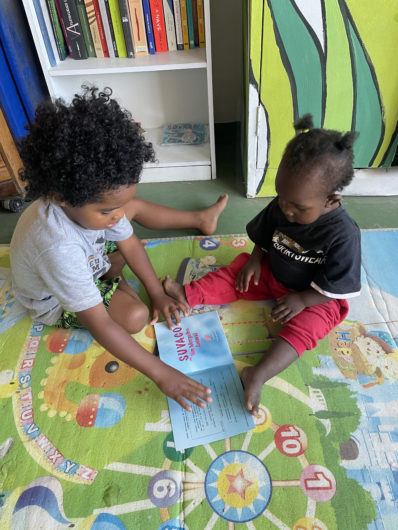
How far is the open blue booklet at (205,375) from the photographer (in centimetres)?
79

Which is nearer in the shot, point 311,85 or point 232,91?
point 311,85

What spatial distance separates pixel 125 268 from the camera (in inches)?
46.8

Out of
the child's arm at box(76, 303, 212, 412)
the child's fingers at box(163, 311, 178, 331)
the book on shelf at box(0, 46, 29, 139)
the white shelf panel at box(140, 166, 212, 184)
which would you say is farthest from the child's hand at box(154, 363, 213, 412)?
the book on shelf at box(0, 46, 29, 139)

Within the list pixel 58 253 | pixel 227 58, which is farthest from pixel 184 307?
pixel 227 58

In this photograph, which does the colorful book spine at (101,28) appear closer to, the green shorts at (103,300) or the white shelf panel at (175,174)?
the white shelf panel at (175,174)

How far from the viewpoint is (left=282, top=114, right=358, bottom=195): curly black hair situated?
2.28ft

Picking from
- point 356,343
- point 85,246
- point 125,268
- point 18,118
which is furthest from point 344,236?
point 18,118

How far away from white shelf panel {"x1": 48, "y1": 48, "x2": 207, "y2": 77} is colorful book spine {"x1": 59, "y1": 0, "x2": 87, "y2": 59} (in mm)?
31

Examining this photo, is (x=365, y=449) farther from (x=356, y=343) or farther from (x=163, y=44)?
(x=163, y=44)

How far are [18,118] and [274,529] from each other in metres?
1.50

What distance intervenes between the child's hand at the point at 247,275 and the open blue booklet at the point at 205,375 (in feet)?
0.34

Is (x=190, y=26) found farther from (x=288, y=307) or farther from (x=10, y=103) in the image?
(x=288, y=307)

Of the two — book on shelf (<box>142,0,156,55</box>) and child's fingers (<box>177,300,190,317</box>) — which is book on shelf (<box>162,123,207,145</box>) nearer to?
book on shelf (<box>142,0,156,55</box>)

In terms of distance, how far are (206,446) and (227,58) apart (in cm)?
151
